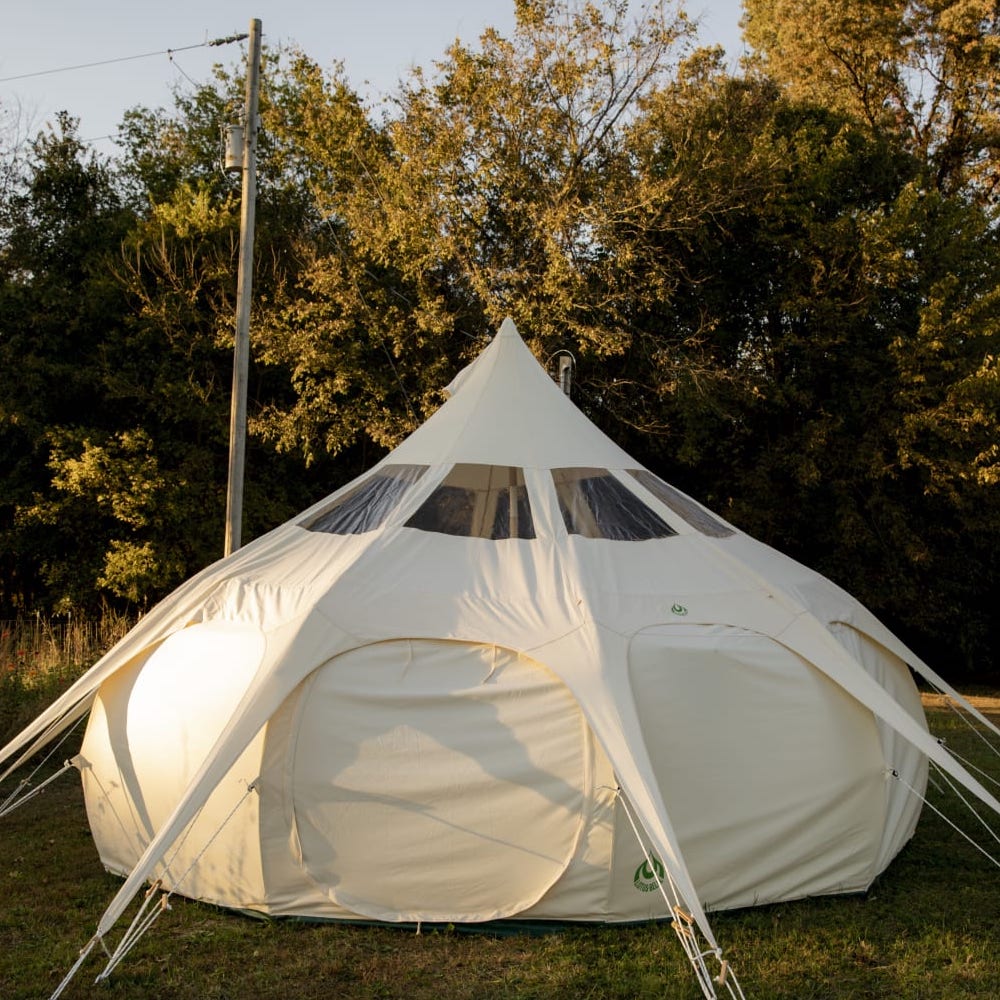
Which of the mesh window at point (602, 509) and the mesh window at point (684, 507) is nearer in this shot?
the mesh window at point (602, 509)

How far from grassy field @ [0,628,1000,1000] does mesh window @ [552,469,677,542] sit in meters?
1.98

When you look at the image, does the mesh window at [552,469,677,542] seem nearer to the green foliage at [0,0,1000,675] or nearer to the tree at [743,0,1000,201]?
the green foliage at [0,0,1000,675]

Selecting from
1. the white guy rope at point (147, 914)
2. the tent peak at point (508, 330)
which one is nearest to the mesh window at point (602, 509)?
the tent peak at point (508, 330)

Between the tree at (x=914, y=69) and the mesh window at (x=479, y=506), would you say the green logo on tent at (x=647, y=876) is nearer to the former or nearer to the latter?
the mesh window at (x=479, y=506)

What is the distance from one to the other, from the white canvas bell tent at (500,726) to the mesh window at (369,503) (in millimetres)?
36

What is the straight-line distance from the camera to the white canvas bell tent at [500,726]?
4.93 meters

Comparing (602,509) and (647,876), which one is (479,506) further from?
(647,876)

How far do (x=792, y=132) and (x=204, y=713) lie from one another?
1469cm

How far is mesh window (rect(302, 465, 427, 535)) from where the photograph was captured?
6113 mm

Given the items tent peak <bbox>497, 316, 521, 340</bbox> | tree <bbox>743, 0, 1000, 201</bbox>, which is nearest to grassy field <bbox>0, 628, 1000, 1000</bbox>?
tent peak <bbox>497, 316, 521, 340</bbox>

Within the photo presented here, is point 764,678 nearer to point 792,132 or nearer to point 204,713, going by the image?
point 204,713

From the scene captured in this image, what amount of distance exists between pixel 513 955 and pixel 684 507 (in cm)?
276

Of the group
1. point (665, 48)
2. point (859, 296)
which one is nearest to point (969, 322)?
point (859, 296)

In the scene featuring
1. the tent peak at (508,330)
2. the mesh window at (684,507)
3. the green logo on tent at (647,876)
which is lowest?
the green logo on tent at (647,876)
